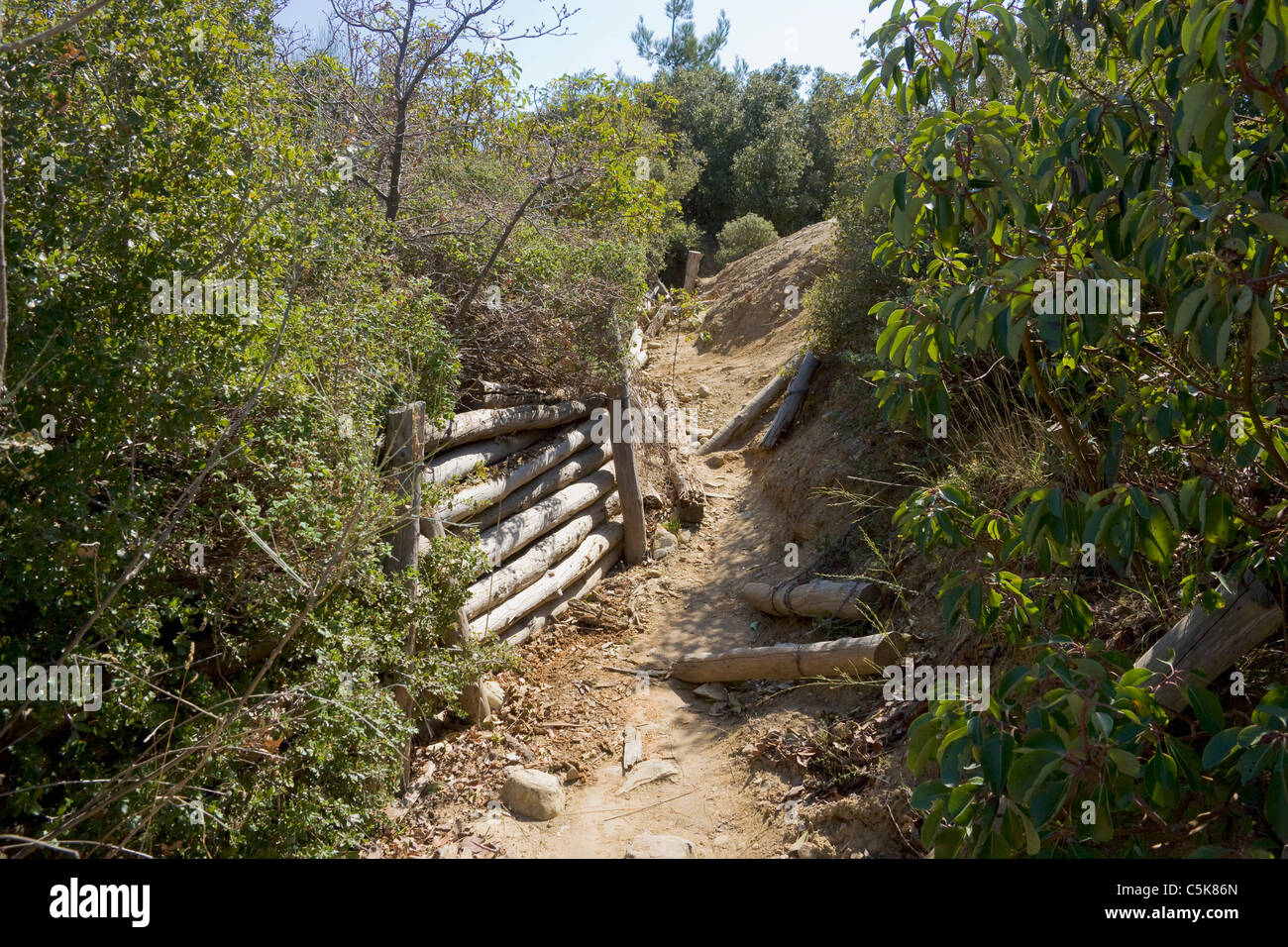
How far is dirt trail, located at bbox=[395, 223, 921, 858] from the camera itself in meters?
4.64

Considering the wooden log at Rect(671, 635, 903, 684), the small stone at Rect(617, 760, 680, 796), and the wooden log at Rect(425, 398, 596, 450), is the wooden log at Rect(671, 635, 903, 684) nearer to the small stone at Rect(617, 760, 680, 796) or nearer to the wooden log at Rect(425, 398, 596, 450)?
the small stone at Rect(617, 760, 680, 796)

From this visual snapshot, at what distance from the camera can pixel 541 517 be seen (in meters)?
7.01

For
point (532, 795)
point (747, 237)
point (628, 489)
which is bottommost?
point (532, 795)

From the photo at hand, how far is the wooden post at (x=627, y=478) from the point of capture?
8.30 meters

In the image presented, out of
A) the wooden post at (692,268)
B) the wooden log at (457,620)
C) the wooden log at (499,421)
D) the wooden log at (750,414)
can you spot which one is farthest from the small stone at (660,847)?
the wooden post at (692,268)

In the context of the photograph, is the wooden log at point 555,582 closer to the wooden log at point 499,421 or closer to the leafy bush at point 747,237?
the wooden log at point 499,421

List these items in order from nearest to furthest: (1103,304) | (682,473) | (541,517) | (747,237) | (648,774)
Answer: (1103,304) < (648,774) < (541,517) < (682,473) < (747,237)

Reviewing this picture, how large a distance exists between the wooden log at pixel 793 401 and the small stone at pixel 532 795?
18.1ft

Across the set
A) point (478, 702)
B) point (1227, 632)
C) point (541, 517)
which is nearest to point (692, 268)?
point (541, 517)


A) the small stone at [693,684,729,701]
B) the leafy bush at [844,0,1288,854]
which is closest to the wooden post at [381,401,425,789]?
the small stone at [693,684,729,701]

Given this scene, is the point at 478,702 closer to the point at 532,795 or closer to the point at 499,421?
the point at 532,795

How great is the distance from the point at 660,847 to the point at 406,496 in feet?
7.93

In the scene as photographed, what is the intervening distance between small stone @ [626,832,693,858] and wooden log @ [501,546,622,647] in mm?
1925
